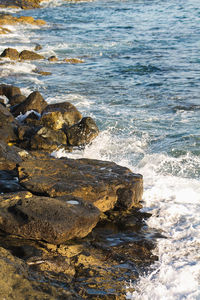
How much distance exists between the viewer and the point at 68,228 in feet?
15.9

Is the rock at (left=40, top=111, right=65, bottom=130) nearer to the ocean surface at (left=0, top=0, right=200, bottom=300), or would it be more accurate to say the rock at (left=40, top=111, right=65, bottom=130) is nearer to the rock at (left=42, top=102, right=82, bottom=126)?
the rock at (left=42, top=102, right=82, bottom=126)

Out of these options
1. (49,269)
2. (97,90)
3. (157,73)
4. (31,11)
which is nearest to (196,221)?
(49,269)

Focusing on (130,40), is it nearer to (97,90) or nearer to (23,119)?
(97,90)

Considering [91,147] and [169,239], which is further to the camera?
[91,147]

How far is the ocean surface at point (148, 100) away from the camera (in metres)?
5.34

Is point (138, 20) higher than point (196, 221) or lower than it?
higher

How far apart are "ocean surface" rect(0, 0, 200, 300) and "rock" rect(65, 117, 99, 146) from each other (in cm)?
23

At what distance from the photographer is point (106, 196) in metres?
6.07

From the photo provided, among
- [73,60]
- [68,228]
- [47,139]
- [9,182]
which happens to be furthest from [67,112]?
[73,60]

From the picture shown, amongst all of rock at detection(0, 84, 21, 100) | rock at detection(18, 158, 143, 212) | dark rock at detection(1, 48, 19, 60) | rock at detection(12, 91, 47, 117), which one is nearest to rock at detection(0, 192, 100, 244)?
rock at detection(18, 158, 143, 212)

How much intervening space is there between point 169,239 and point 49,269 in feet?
6.23

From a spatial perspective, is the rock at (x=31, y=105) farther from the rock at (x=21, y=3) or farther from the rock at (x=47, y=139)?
the rock at (x=21, y=3)

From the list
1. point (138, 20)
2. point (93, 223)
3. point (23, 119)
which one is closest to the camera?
point (93, 223)

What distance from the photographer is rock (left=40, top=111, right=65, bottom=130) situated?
10.3 meters
